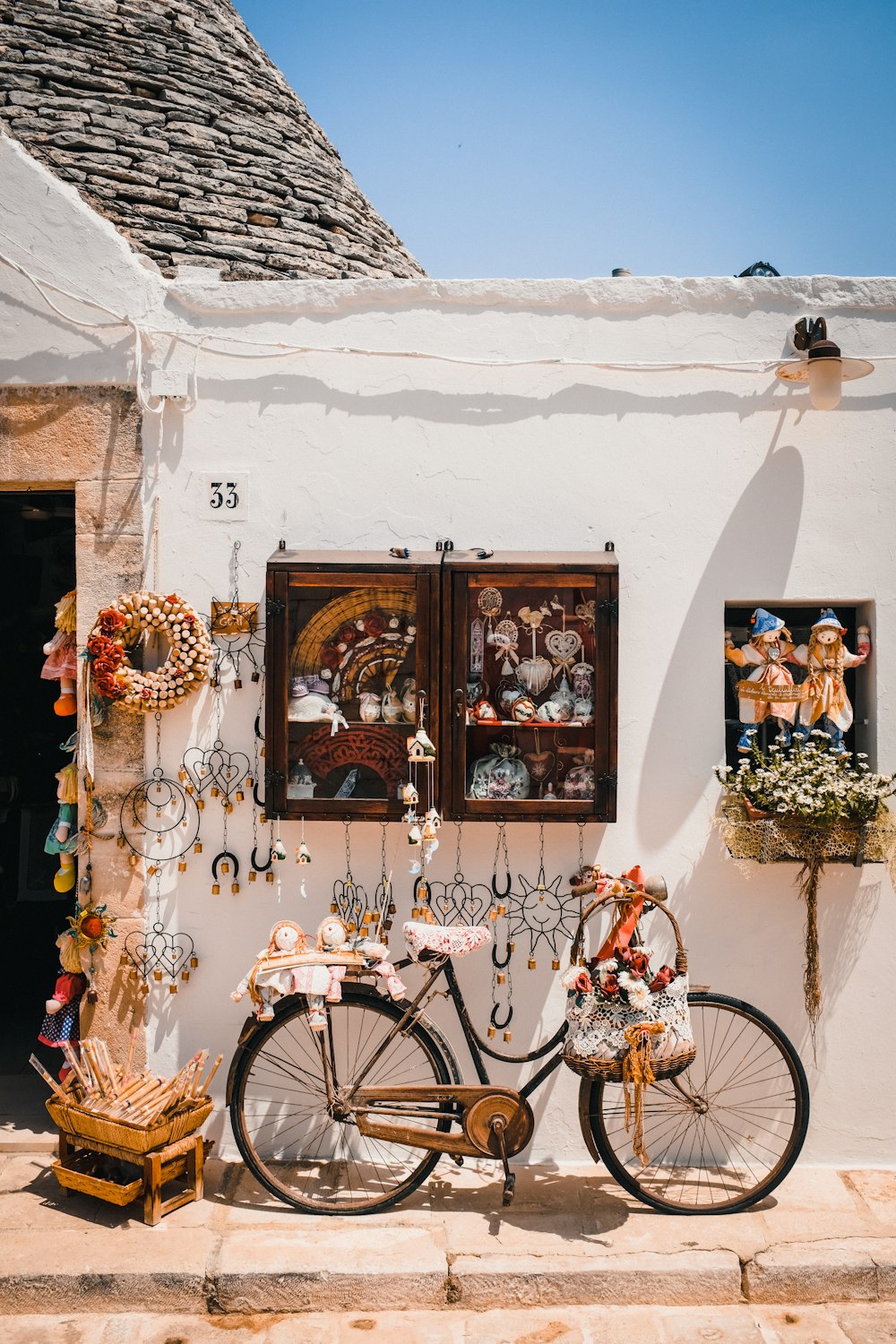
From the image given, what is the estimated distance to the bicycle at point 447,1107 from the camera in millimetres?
4117

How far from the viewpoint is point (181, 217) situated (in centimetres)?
618

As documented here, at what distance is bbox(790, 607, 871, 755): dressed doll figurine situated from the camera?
14.7ft

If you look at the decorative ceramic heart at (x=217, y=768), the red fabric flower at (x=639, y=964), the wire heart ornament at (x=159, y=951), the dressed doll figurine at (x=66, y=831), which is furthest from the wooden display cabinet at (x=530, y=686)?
the dressed doll figurine at (x=66, y=831)

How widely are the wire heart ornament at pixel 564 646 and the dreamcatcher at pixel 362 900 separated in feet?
3.56

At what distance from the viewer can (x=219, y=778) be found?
457 cm

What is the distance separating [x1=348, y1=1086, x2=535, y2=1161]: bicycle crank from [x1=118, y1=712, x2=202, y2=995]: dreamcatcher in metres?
1.06

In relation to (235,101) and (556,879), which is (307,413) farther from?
(235,101)

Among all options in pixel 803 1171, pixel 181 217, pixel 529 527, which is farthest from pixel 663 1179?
pixel 181 217

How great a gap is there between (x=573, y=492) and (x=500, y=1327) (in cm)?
333

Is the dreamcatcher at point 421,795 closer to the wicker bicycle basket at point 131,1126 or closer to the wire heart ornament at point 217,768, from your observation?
the wire heart ornament at point 217,768

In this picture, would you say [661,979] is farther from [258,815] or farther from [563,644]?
[258,815]

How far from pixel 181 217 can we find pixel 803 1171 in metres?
6.19

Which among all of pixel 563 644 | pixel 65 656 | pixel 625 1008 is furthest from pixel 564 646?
pixel 65 656

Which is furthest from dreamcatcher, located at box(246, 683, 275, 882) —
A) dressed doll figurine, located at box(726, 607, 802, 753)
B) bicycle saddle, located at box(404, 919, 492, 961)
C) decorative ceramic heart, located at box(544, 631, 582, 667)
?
dressed doll figurine, located at box(726, 607, 802, 753)
